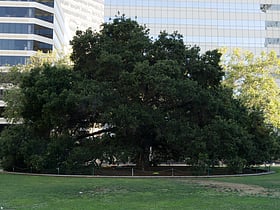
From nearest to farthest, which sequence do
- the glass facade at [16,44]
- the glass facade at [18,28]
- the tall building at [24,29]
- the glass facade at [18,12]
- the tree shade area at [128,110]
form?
the tree shade area at [128,110] → the tall building at [24,29] → the glass facade at [16,44] → the glass facade at [18,28] → the glass facade at [18,12]

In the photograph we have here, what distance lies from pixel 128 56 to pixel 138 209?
20.7 metres

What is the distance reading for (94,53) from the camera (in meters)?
34.4

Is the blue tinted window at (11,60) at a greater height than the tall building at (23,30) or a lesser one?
lesser

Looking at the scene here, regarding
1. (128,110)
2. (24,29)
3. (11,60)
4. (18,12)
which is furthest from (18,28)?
(128,110)

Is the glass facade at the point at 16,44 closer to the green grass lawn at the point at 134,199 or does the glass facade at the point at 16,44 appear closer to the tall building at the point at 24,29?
the tall building at the point at 24,29

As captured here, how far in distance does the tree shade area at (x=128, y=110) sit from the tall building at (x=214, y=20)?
58.8 meters

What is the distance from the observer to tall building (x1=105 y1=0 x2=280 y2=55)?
3655 inches

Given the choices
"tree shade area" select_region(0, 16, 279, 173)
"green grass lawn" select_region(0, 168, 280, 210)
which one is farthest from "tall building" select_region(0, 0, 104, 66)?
"green grass lawn" select_region(0, 168, 280, 210)

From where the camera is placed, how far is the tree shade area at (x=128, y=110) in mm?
30594

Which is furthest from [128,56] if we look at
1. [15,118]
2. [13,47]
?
[13,47]

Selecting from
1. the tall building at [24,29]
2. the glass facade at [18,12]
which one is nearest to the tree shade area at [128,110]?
the tall building at [24,29]

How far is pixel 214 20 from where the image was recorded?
315 ft

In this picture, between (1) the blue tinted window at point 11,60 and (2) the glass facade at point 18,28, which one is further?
(2) the glass facade at point 18,28

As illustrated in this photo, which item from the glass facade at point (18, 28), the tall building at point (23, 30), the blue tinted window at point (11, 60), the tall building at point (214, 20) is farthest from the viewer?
the tall building at point (214, 20)
